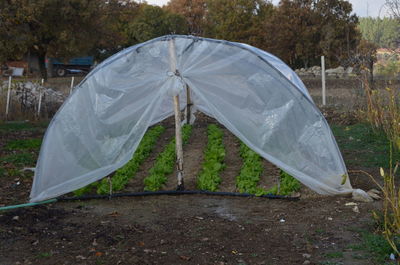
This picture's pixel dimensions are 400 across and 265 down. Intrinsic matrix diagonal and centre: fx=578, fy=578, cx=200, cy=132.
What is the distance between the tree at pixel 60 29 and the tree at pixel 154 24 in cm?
968

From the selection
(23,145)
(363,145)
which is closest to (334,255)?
(363,145)

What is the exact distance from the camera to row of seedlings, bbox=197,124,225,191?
7801 mm

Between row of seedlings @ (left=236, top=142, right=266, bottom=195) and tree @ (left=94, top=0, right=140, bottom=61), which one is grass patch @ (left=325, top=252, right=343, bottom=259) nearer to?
row of seedlings @ (left=236, top=142, right=266, bottom=195)

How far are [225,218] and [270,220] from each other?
0.50 m


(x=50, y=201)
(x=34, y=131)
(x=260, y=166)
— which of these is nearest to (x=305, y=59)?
(x=34, y=131)

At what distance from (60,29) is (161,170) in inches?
824

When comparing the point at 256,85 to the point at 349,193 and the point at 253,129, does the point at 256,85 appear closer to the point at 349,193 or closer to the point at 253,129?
the point at 253,129

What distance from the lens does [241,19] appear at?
130 ft

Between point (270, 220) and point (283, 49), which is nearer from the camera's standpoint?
point (270, 220)

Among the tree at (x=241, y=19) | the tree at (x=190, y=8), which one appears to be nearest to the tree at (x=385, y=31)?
the tree at (x=241, y=19)

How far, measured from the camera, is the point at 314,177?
719 centimetres

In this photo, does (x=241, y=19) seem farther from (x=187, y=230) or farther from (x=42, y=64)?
(x=187, y=230)

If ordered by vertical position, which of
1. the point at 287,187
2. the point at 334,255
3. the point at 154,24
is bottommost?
the point at 334,255

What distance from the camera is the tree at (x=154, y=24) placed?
39.3 m
